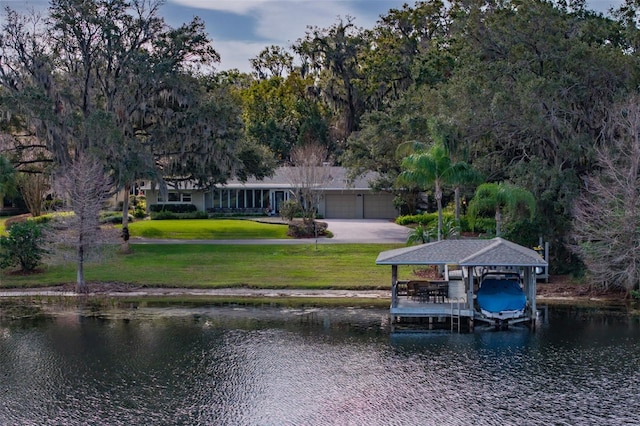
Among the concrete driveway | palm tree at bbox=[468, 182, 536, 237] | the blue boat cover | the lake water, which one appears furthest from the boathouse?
the concrete driveway

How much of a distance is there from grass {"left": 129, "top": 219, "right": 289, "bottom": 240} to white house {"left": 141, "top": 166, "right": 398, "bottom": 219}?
26.5 feet

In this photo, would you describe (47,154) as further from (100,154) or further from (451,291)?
(451,291)

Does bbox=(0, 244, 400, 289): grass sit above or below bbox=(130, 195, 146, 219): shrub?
below

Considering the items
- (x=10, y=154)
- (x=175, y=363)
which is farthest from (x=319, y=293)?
(x=10, y=154)

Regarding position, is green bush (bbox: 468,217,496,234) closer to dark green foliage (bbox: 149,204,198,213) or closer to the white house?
the white house

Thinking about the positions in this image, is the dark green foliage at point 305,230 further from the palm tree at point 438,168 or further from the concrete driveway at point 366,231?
the palm tree at point 438,168

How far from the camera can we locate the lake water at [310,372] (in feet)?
45.9

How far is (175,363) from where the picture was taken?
696 inches

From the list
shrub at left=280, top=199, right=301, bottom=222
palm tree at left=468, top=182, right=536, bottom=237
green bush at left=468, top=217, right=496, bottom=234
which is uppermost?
palm tree at left=468, top=182, right=536, bottom=237

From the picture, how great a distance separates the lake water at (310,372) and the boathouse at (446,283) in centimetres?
96

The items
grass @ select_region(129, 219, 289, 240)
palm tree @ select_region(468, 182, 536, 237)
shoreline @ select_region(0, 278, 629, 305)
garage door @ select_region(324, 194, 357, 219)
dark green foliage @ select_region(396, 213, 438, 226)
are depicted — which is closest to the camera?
shoreline @ select_region(0, 278, 629, 305)

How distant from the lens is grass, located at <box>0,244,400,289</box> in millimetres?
28219

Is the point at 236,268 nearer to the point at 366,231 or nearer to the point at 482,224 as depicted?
the point at 366,231

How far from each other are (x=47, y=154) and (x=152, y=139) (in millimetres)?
6018
